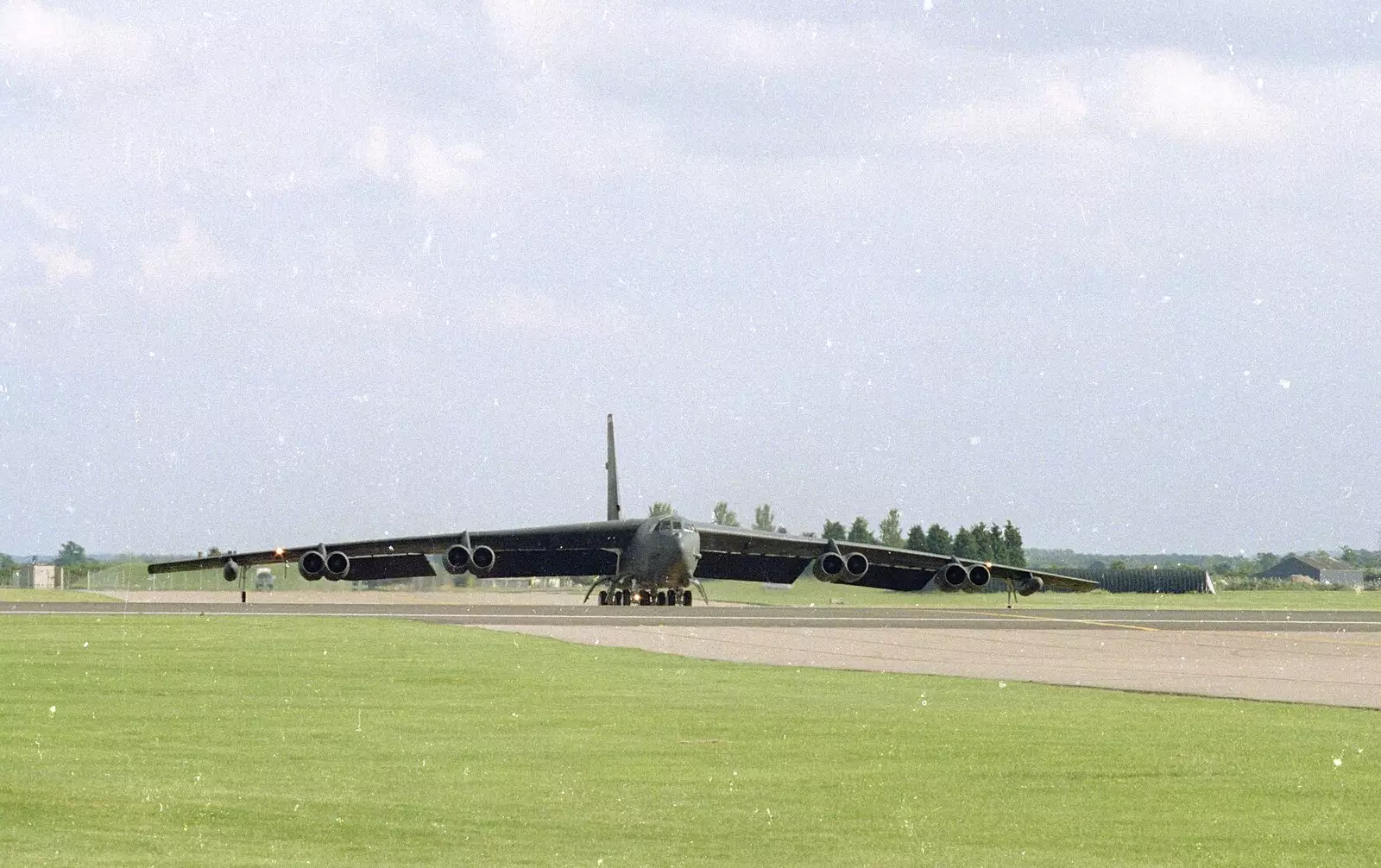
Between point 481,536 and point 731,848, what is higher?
point 481,536

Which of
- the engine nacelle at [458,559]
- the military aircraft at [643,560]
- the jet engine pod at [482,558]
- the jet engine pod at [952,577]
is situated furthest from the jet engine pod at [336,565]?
the jet engine pod at [952,577]

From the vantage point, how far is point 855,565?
67.1 metres

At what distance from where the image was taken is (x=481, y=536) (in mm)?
69938

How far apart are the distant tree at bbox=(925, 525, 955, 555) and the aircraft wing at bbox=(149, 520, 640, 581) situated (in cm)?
6441

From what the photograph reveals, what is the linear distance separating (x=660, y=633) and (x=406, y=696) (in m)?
18.6

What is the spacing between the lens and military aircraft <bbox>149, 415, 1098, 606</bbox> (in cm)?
6225

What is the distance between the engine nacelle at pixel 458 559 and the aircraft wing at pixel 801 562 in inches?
362

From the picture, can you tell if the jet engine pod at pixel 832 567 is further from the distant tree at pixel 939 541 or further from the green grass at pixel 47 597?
the distant tree at pixel 939 541

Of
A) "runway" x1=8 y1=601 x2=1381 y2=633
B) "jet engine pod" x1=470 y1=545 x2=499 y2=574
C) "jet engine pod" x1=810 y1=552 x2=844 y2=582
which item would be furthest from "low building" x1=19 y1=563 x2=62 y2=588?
"jet engine pod" x1=810 y1=552 x2=844 y2=582

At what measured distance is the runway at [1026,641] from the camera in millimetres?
22828

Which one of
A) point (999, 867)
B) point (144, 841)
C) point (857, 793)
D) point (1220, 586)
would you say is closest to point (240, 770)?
point (144, 841)

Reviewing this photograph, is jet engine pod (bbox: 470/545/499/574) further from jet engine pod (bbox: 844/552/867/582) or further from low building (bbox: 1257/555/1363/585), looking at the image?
low building (bbox: 1257/555/1363/585)

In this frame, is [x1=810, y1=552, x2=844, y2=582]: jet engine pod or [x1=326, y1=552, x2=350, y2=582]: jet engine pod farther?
[x1=810, y1=552, x2=844, y2=582]: jet engine pod

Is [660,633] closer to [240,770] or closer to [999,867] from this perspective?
[240,770]
